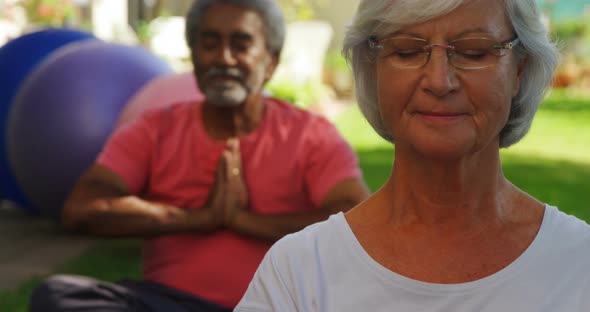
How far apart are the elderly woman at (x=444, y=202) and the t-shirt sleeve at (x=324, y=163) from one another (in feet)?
4.95

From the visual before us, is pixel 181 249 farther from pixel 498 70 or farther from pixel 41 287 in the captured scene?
pixel 498 70

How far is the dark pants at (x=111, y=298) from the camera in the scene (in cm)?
322

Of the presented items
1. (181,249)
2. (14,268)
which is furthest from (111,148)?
(14,268)

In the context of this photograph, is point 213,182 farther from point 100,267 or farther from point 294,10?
point 294,10

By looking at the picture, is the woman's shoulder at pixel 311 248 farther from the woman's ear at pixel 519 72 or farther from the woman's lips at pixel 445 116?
the woman's ear at pixel 519 72

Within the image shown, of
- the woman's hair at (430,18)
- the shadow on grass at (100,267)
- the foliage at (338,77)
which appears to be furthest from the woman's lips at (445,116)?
the foliage at (338,77)

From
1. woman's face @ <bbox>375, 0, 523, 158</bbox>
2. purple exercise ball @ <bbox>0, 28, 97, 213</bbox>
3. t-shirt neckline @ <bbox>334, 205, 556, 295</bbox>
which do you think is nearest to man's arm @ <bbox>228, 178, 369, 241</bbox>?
t-shirt neckline @ <bbox>334, 205, 556, 295</bbox>

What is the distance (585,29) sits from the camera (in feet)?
61.6

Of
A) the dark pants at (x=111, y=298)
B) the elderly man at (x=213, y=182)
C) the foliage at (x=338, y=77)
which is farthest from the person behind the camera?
the foliage at (x=338, y=77)

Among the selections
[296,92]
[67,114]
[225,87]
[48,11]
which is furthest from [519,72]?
[48,11]

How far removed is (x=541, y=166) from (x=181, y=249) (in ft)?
20.8

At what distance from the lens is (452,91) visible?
5.72 feet

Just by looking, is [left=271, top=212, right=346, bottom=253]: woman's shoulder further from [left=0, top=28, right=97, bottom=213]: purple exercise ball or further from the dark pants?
[left=0, top=28, right=97, bottom=213]: purple exercise ball

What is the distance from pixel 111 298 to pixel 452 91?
6.14ft
